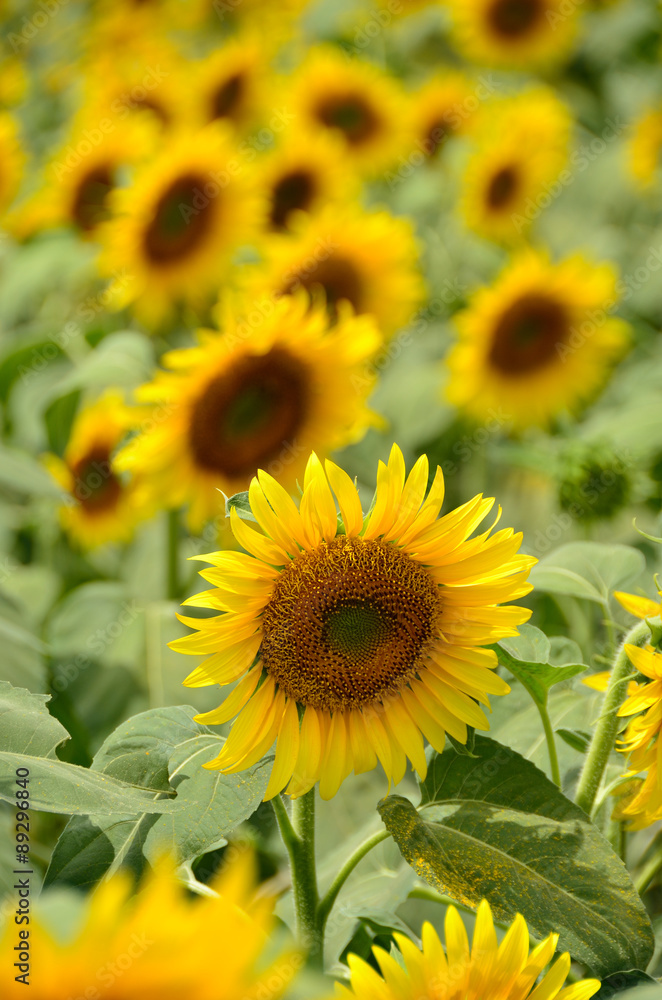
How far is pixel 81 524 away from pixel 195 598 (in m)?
1.00

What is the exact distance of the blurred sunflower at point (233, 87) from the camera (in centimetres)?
206

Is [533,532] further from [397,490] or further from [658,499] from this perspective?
[397,490]

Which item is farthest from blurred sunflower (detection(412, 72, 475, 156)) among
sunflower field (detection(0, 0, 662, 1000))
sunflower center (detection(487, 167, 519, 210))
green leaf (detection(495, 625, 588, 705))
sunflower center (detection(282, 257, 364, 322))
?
green leaf (detection(495, 625, 588, 705))

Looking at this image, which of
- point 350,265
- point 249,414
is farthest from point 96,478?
point 350,265

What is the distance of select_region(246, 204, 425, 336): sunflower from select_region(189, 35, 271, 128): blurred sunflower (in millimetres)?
620

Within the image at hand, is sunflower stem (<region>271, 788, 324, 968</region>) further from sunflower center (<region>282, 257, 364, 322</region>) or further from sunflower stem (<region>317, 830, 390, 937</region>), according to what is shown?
sunflower center (<region>282, 257, 364, 322</region>)

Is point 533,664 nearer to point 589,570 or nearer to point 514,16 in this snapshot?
point 589,570

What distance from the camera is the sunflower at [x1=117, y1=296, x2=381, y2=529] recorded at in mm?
1096

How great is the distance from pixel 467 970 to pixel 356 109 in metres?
1.93

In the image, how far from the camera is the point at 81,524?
5.04 ft

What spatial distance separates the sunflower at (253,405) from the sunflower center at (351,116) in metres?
1.02

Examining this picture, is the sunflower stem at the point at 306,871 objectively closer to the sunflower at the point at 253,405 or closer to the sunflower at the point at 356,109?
the sunflower at the point at 253,405

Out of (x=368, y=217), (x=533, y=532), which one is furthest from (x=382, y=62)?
(x=533, y=532)

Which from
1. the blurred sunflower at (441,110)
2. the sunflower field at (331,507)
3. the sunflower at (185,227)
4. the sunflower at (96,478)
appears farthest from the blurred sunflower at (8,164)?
the blurred sunflower at (441,110)
